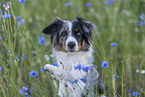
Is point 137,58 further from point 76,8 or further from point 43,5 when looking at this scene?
point 43,5

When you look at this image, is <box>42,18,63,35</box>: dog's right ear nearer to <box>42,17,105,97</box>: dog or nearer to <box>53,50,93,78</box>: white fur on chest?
<box>42,17,105,97</box>: dog

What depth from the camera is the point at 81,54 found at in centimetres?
324

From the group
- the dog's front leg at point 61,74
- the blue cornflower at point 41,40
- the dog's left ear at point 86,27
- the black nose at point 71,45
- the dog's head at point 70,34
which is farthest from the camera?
the blue cornflower at point 41,40

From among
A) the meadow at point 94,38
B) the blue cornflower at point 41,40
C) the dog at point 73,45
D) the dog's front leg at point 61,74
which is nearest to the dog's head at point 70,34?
the dog at point 73,45

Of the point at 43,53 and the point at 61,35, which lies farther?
the point at 43,53

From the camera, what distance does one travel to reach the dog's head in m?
3.10

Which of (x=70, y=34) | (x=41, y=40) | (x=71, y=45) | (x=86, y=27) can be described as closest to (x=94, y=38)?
(x=86, y=27)

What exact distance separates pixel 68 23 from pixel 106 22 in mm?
2526

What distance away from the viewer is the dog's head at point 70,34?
10.2 ft

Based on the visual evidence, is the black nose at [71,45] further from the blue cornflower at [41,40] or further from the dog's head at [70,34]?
the blue cornflower at [41,40]

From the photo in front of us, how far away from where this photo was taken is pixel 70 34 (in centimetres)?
318

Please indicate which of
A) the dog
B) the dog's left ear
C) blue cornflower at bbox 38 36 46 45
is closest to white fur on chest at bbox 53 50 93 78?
the dog

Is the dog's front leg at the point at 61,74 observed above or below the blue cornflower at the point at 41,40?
below

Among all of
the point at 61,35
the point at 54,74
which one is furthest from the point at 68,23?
the point at 54,74
